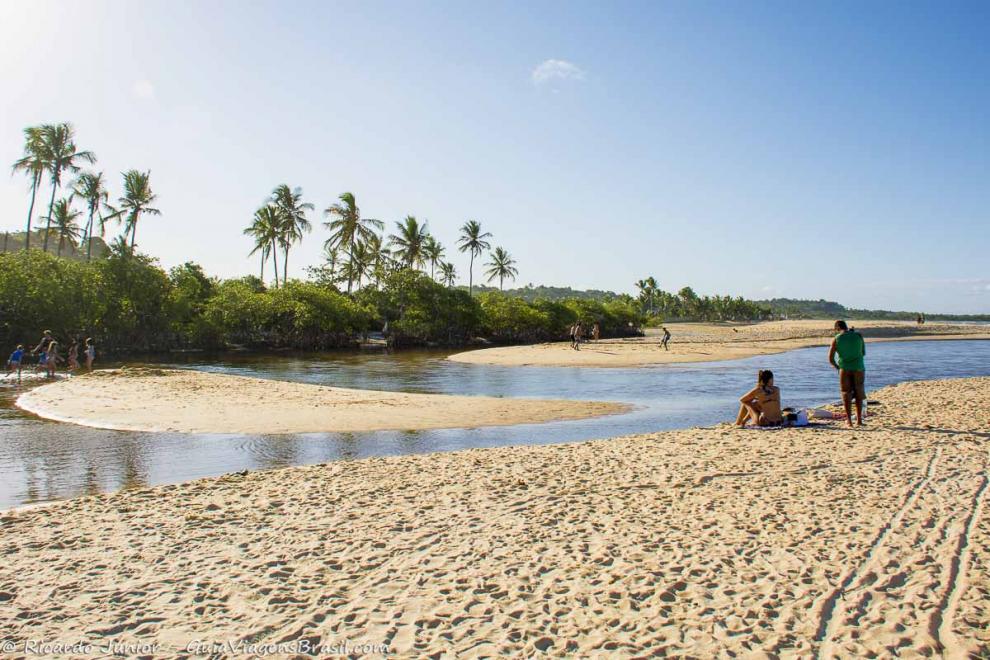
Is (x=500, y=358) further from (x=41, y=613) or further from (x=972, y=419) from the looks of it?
(x=41, y=613)

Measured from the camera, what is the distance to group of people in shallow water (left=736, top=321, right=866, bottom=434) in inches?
492

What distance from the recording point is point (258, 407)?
17.7 metres

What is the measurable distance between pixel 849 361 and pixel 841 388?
581 mm

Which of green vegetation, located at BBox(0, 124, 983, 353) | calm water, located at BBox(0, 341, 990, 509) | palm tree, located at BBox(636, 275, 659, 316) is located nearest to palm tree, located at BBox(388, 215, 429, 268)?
green vegetation, located at BBox(0, 124, 983, 353)

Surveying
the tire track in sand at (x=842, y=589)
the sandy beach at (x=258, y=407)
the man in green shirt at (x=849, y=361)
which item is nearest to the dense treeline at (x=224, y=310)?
the sandy beach at (x=258, y=407)

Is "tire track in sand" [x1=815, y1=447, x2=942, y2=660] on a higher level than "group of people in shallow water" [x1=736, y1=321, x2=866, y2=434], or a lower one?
lower

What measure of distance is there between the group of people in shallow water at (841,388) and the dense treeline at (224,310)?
39351 mm

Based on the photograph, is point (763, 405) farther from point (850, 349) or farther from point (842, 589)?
point (842, 589)

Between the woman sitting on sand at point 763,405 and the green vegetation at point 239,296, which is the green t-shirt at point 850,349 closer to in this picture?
the woman sitting on sand at point 763,405

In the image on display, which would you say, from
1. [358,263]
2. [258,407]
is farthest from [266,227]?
[258,407]

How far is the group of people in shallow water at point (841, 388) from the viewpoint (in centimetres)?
1248

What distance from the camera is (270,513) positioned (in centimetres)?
738

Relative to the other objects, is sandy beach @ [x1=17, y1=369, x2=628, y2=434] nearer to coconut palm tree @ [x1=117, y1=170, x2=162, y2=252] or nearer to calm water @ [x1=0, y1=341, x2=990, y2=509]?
calm water @ [x1=0, y1=341, x2=990, y2=509]

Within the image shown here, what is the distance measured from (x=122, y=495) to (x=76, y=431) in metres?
7.87
